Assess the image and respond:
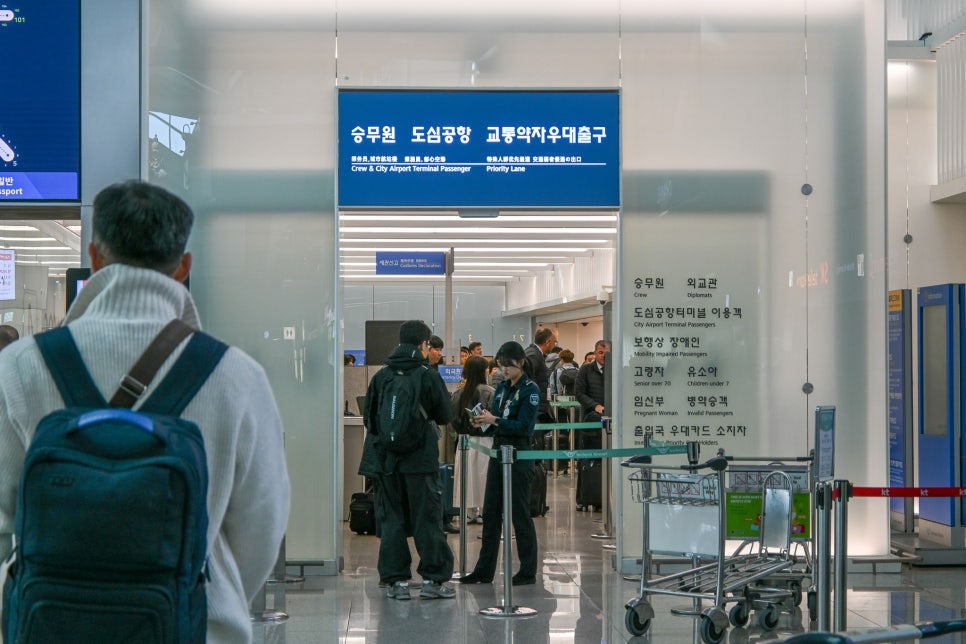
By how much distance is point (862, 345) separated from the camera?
26.0 feet

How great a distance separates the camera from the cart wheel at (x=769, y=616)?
19.8 ft

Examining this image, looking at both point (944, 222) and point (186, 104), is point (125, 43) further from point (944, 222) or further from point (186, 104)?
point (944, 222)

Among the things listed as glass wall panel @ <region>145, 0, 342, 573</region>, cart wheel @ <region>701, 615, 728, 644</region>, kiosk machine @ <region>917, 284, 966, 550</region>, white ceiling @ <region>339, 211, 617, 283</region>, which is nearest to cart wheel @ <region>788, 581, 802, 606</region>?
cart wheel @ <region>701, 615, 728, 644</region>

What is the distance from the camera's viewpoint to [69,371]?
5.87 ft

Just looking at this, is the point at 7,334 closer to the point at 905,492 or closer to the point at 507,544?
the point at 507,544

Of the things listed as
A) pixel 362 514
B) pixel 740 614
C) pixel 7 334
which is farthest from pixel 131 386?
pixel 362 514

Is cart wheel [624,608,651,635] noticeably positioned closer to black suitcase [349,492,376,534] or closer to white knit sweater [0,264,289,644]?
black suitcase [349,492,376,534]

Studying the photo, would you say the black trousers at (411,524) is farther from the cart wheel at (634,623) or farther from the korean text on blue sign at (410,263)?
the korean text on blue sign at (410,263)

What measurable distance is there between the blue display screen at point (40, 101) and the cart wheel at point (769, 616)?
4967mm

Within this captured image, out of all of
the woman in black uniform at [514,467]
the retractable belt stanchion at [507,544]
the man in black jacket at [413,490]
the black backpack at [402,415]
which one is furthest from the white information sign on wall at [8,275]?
the retractable belt stanchion at [507,544]

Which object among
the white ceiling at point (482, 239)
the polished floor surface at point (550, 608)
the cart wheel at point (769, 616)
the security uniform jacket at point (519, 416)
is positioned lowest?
the polished floor surface at point (550, 608)

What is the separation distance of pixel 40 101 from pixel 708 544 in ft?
16.5

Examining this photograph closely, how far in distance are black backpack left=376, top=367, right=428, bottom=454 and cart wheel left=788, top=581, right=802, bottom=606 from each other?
217 centimetres

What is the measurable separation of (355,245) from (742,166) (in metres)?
6.72
